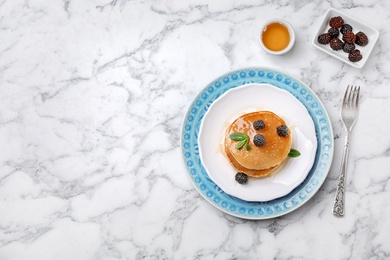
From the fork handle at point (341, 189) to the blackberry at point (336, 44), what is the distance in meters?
0.26

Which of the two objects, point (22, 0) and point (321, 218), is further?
point (22, 0)

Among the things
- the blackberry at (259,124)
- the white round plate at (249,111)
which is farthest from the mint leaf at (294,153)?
the blackberry at (259,124)

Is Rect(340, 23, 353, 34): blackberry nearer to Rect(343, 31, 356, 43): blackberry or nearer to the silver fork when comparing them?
Rect(343, 31, 356, 43): blackberry

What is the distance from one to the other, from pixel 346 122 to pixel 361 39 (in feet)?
0.85

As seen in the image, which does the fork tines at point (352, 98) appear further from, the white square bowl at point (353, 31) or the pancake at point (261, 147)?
the pancake at point (261, 147)

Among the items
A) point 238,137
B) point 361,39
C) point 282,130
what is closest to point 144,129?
point 238,137

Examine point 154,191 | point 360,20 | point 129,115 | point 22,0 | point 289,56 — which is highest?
point 360,20

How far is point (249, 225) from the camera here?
1.89m

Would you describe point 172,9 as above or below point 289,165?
above

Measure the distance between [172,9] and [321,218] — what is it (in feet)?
2.66

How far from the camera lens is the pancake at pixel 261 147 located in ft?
5.76

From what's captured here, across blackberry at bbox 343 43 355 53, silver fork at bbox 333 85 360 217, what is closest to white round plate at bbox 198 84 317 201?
silver fork at bbox 333 85 360 217

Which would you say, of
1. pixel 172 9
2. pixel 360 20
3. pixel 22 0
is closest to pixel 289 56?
pixel 360 20

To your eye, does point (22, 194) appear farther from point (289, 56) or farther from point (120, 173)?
point (289, 56)
